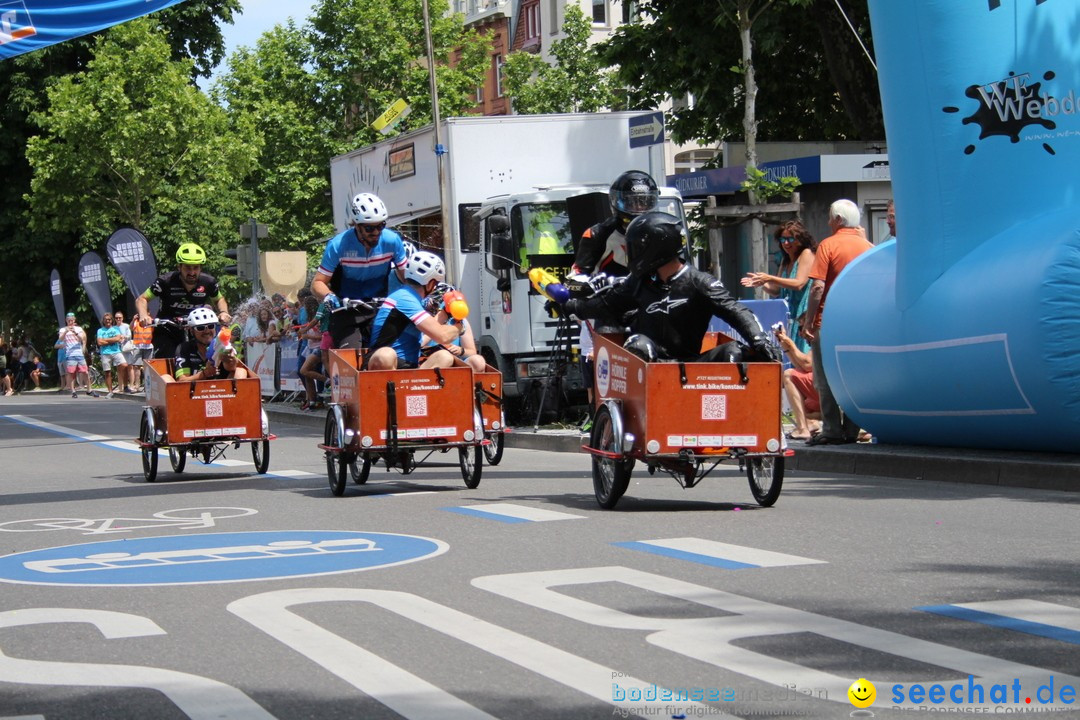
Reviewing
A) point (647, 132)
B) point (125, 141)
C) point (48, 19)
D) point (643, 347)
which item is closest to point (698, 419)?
point (643, 347)

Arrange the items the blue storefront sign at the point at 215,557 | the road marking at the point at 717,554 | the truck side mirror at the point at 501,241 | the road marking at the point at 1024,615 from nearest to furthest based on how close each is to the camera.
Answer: the road marking at the point at 1024,615, the road marking at the point at 717,554, the blue storefront sign at the point at 215,557, the truck side mirror at the point at 501,241

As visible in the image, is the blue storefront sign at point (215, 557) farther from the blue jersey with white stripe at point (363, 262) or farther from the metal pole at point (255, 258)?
the metal pole at point (255, 258)

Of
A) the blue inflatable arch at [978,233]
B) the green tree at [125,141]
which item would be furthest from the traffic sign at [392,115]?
the blue inflatable arch at [978,233]

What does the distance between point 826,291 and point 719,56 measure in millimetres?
19528

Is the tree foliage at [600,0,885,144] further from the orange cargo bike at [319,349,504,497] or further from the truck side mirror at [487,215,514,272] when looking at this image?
the orange cargo bike at [319,349,504,497]

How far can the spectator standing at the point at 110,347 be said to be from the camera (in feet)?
135

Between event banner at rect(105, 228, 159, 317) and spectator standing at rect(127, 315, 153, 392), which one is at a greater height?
event banner at rect(105, 228, 159, 317)

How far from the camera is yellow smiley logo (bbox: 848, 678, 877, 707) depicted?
4882 mm

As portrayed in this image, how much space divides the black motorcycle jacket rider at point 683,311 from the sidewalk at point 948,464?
2.38m

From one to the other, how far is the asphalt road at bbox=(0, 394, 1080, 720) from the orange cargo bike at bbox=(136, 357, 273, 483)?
238cm

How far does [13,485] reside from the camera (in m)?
14.8

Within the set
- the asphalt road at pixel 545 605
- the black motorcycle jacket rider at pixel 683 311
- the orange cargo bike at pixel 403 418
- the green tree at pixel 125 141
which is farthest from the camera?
the green tree at pixel 125 141

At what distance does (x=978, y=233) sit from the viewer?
12852 millimetres

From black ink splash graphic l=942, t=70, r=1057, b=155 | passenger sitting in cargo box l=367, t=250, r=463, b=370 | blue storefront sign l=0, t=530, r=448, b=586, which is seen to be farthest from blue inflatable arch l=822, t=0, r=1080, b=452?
blue storefront sign l=0, t=530, r=448, b=586
